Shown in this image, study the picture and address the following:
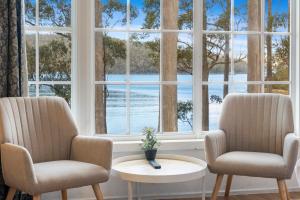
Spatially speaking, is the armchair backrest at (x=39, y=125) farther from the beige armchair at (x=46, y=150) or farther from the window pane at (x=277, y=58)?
the window pane at (x=277, y=58)

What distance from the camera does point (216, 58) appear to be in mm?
3947

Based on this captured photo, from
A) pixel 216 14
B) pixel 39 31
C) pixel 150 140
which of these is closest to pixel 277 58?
pixel 216 14

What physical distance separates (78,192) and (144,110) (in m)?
0.92

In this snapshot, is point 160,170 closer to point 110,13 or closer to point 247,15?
point 110,13

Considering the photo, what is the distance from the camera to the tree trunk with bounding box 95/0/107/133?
3.73 m

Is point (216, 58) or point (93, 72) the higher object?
point (216, 58)

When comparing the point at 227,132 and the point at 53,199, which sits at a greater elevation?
the point at 227,132

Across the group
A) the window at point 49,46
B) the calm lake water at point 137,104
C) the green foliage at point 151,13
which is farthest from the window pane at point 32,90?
the green foliage at point 151,13

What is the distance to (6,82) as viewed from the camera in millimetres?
3236

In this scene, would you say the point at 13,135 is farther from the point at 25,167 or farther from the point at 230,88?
the point at 230,88

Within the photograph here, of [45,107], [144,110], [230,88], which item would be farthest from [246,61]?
[45,107]

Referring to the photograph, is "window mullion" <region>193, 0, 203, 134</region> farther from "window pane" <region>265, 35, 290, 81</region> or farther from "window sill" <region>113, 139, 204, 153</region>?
"window pane" <region>265, 35, 290, 81</region>

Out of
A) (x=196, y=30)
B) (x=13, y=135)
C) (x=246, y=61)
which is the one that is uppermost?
(x=196, y=30)

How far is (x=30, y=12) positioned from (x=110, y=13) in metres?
0.69
